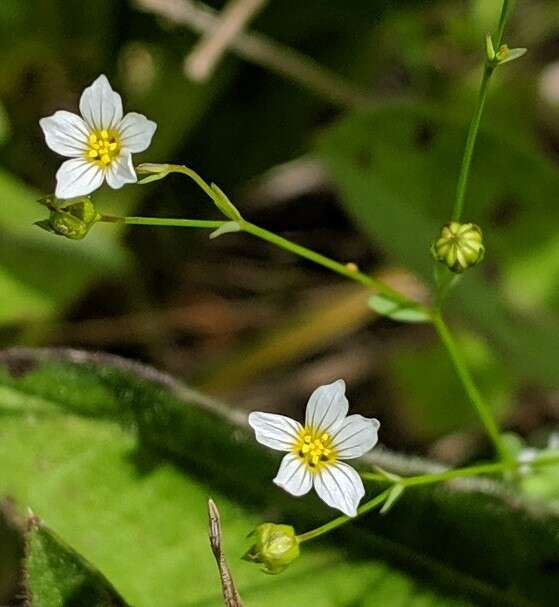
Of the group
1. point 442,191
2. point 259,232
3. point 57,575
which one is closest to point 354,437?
point 259,232

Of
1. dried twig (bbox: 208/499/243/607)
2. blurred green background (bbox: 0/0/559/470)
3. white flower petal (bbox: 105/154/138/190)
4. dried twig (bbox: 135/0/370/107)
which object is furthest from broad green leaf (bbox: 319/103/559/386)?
dried twig (bbox: 208/499/243/607)

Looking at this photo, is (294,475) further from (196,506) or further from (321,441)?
(196,506)

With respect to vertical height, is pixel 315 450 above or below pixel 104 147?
below

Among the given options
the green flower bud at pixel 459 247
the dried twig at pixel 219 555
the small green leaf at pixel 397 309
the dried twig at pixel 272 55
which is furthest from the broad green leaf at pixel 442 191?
the dried twig at pixel 219 555

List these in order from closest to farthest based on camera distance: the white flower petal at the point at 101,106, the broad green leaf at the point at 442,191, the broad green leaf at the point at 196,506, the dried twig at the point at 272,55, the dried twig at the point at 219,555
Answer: the dried twig at the point at 219,555
the white flower petal at the point at 101,106
the broad green leaf at the point at 196,506
the broad green leaf at the point at 442,191
the dried twig at the point at 272,55

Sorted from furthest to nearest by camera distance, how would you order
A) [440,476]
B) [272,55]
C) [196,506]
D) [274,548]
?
[272,55] < [196,506] < [440,476] < [274,548]

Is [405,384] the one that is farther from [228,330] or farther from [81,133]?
[81,133]

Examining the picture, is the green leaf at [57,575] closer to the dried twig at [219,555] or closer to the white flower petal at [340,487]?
the dried twig at [219,555]

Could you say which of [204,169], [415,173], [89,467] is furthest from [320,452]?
[204,169]
